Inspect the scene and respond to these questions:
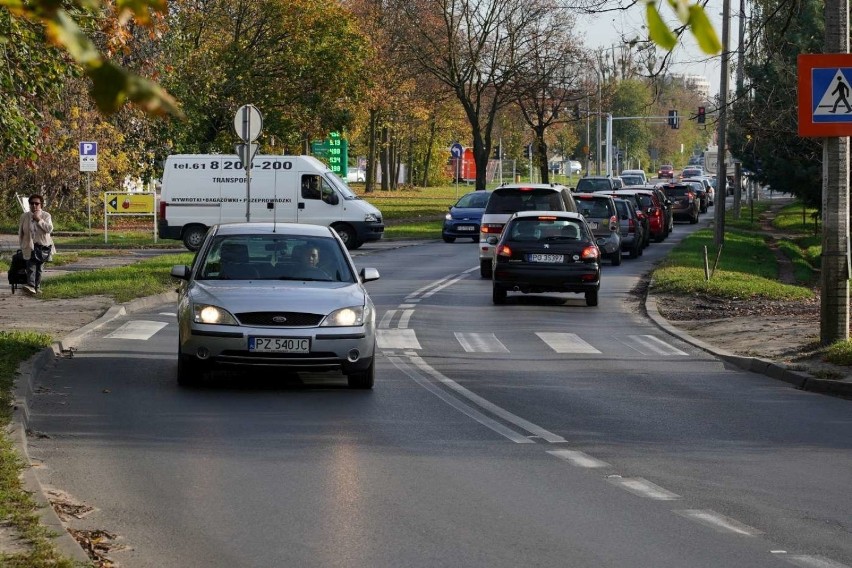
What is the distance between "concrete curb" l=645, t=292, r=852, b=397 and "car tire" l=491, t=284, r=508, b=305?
14.5 feet

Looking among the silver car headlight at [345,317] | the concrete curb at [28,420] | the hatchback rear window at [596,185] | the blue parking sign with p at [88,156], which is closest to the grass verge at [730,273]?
the concrete curb at [28,420]

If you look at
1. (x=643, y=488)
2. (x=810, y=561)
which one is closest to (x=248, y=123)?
(x=643, y=488)

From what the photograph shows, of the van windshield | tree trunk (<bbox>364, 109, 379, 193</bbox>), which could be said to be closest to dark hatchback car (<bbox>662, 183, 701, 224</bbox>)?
tree trunk (<bbox>364, 109, 379, 193</bbox>)

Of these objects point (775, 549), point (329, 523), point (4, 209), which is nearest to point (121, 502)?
point (329, 523)

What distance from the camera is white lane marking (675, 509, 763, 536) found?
727 cm

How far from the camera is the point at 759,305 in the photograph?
2353 centimetres

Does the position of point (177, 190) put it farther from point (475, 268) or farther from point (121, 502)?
point (121, 502)

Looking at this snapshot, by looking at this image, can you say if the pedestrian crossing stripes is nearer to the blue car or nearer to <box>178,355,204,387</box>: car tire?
<box>178,355,204,387</box>: car tire

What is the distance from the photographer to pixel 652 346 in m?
18.4

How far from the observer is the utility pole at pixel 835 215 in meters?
15.3

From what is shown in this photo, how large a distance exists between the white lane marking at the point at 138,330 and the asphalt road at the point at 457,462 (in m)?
0.86

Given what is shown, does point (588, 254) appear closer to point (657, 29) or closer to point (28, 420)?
point (28, 420)

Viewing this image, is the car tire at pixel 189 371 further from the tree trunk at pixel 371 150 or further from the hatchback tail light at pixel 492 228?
the tree trunk at pixel 371 150

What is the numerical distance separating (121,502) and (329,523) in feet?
4.31
